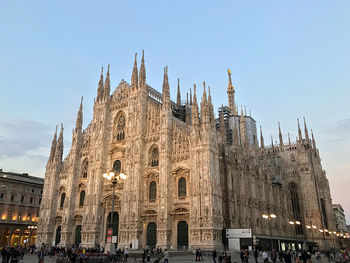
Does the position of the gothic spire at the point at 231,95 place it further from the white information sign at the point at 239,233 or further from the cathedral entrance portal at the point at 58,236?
the cathedral entrance portal at the point at 58,236

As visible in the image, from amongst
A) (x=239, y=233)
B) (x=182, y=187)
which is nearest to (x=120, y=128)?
(x=182, y=187)

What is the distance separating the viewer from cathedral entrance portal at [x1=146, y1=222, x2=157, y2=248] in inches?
1539

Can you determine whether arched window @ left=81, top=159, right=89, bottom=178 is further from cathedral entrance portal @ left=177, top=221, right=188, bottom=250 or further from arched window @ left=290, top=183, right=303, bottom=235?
arched window @ left=290, top=183, right=303, bottom=235

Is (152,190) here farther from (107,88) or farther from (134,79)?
(107,88)

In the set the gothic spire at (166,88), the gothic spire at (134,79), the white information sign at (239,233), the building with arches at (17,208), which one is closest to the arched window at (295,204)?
the white information sign at (239,233)

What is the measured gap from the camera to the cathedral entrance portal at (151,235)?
128 feet

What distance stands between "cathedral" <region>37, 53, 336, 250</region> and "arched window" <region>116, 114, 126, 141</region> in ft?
0.56

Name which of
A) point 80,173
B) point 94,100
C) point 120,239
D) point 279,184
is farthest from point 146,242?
point 279,184

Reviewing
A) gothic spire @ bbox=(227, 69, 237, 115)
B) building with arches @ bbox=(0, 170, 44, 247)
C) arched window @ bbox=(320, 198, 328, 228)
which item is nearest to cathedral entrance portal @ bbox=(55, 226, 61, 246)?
building with arches @ bbox=(0, 170, 44, 247)

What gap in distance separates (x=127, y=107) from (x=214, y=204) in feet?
72.6

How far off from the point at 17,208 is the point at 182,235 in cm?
4278

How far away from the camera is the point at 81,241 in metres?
44.0

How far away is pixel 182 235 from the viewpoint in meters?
37.4

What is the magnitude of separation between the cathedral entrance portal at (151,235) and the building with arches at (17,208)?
106 feet
